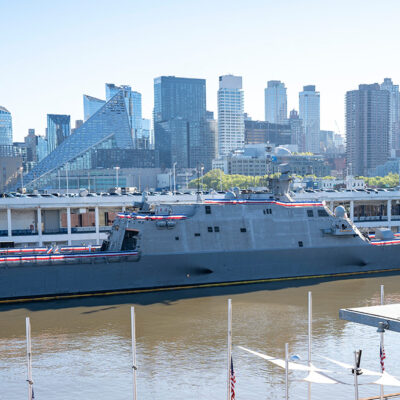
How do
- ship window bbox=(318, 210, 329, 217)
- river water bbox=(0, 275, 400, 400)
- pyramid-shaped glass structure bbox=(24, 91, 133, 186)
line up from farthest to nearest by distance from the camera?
pyramid-shaped glass structure bbox=(24, 91, 133, 186) < ship window bbox=(318, 210, 329, 217) < river water bbox=(0, 275, 400, 400)

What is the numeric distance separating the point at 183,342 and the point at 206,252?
1147 centimetres

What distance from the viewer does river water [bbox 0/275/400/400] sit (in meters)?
19.6

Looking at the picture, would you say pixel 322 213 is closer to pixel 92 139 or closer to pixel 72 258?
pixel 72 258

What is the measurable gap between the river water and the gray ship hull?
0.95 metres

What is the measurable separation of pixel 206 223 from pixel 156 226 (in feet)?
10.3

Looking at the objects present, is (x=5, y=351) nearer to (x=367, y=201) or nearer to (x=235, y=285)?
(x=235, y=285)

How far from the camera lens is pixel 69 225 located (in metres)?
47.9

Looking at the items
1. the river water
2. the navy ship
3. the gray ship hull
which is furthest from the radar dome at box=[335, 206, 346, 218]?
the river water

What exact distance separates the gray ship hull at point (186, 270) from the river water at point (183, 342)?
95 centimetres

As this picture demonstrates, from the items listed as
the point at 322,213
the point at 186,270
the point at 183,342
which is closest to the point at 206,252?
the point at 186,270

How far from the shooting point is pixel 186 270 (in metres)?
34.9

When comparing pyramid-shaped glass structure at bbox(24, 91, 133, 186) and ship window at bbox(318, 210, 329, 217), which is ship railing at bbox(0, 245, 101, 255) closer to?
A: ship window at bbox(318, 210, 329, 217)

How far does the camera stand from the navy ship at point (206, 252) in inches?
1280

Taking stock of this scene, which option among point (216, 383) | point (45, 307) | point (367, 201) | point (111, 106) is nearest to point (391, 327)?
point (216, 383)
